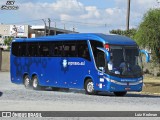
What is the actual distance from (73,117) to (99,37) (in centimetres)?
1289

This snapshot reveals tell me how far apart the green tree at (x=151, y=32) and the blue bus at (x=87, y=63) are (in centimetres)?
1665

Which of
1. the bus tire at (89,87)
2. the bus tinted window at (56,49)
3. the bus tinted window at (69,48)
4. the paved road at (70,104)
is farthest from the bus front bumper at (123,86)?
the bus tinted window at (56,49)

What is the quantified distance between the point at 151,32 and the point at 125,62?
19.9 m

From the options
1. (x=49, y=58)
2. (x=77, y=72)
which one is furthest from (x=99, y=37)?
(x=49, y=58)

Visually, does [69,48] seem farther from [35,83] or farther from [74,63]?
[35,83]

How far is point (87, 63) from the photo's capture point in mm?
26547

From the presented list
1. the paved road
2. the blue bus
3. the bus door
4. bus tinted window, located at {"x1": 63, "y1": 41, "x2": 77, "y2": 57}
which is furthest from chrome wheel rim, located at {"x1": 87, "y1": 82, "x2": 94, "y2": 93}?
the paved road

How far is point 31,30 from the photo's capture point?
406 feet

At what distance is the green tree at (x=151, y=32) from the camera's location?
45219mm

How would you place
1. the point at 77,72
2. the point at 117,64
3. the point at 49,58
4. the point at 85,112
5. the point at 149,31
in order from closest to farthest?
the point at 85,112
the point at 117,64
the point at 77,72
the point at 49,58
the point at 149,31

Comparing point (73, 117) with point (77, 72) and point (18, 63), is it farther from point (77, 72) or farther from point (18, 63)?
point (18, 63)

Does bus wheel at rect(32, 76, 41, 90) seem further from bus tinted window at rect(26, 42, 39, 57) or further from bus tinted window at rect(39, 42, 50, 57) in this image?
bus tinted window at rect(39, 42, 50, 57)

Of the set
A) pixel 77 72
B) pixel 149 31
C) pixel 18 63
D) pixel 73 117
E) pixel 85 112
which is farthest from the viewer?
pixel 149 31

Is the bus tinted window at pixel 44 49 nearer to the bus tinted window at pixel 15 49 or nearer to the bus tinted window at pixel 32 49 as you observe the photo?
the bus tinted window at pixel 32 49
